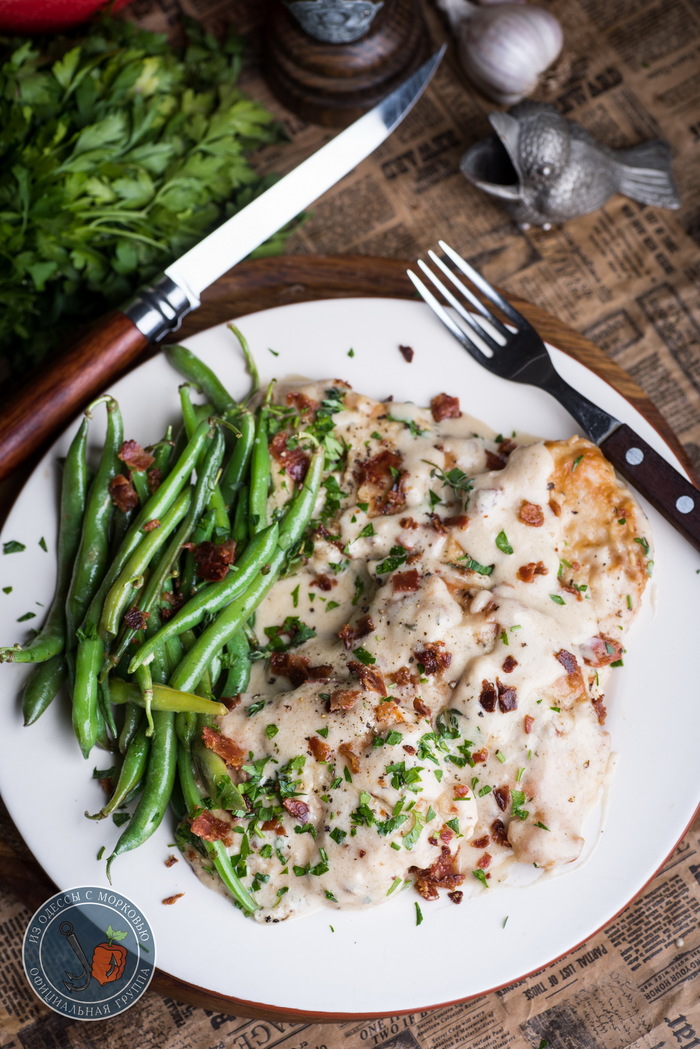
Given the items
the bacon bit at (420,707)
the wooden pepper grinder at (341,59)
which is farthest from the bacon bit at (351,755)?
the wooden pepper grinder at (341,59)

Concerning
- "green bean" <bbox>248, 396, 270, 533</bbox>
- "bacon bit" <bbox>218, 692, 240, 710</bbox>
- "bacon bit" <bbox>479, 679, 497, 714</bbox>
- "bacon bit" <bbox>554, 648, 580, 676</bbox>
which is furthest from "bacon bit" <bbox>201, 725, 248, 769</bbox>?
"bacon bit" <bbox>554, 648, 580, 676</bbox>

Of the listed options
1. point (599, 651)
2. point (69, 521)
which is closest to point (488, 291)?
point (599, 651)

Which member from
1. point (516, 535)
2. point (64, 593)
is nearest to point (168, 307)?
point (64, 593)

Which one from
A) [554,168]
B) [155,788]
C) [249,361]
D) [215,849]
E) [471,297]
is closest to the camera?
[215,849]

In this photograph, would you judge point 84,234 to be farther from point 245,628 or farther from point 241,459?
point 245,628

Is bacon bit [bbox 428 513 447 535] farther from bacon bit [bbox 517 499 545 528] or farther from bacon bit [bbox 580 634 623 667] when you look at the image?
bacon bit [bbox 580 634 623 667]

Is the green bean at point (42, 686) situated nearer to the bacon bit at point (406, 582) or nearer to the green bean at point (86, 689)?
the green bean at point (86, 689)

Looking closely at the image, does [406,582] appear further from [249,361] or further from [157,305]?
[157,305]
